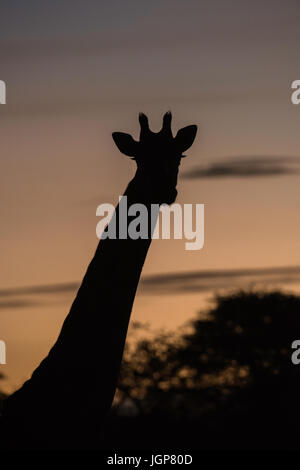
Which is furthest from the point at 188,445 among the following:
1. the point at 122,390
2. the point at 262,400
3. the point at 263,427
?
the point at 122,390

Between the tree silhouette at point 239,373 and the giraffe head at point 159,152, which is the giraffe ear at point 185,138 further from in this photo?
the tree silhouette at point 239,373

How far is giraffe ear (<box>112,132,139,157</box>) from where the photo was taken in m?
15.1

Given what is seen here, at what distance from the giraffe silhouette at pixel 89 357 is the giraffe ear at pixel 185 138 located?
73 cm

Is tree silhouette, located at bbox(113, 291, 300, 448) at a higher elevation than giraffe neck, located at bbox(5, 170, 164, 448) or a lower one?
higher

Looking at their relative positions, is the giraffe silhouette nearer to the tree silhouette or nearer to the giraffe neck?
the giraffe neck

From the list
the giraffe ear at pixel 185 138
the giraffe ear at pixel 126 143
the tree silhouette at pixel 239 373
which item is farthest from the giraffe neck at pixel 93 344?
the tree silhouette at pixel 239 373

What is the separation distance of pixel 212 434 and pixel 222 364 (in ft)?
53.5

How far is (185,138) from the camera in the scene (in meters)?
15.0

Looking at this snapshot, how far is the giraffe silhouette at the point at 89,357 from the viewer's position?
12.6 meters

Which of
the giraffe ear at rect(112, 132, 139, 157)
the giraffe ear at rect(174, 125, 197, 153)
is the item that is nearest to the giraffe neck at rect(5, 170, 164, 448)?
the giraffe ear at rect(112, 132, 139, 157)

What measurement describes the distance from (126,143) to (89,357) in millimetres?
3432

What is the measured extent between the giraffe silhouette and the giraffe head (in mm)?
18

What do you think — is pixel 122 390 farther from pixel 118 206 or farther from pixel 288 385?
pixel 118 206

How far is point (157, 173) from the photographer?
46.9 feet
